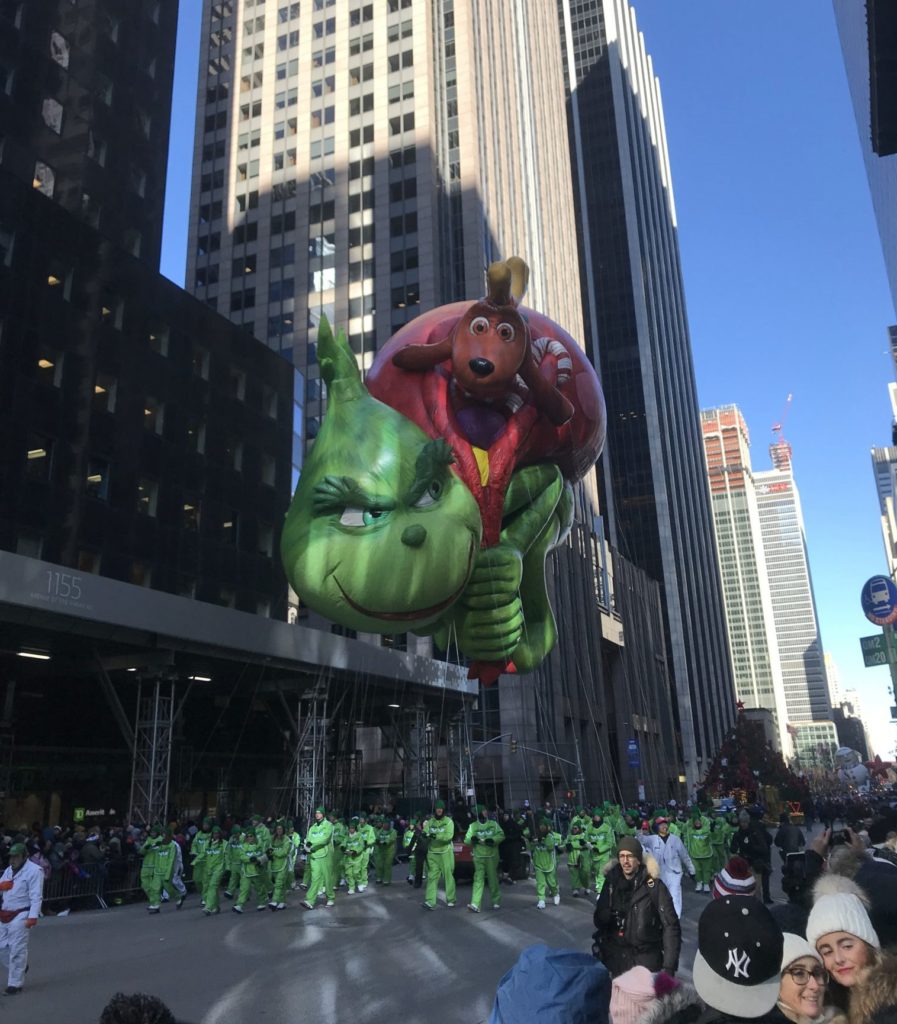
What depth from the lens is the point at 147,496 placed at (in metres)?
28.4

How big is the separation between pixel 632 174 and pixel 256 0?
186ft

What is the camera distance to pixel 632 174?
109438 mm

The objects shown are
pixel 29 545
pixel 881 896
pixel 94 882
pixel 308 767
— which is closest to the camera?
pixel 881 896

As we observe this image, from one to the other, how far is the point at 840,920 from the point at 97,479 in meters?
26.4

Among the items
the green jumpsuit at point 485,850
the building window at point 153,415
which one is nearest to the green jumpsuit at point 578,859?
the green jumpsuit at point 485,850

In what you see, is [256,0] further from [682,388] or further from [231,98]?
[682,388]

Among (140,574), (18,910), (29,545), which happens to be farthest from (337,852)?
(140,574)

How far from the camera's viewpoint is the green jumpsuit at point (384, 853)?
741 inches

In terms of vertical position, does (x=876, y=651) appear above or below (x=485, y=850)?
above

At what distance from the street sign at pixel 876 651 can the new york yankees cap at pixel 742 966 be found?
36595 millimetres

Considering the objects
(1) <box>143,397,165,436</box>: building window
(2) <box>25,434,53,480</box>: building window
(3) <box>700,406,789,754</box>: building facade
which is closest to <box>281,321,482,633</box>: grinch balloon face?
(2) <box>25,434,53,480</box>: building window

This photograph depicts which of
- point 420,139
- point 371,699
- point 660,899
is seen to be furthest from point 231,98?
point 660,899

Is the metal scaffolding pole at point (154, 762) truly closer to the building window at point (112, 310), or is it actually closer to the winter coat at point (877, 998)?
the building window at point (112, 310)

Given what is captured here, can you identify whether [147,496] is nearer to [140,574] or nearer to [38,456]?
[140,574]
